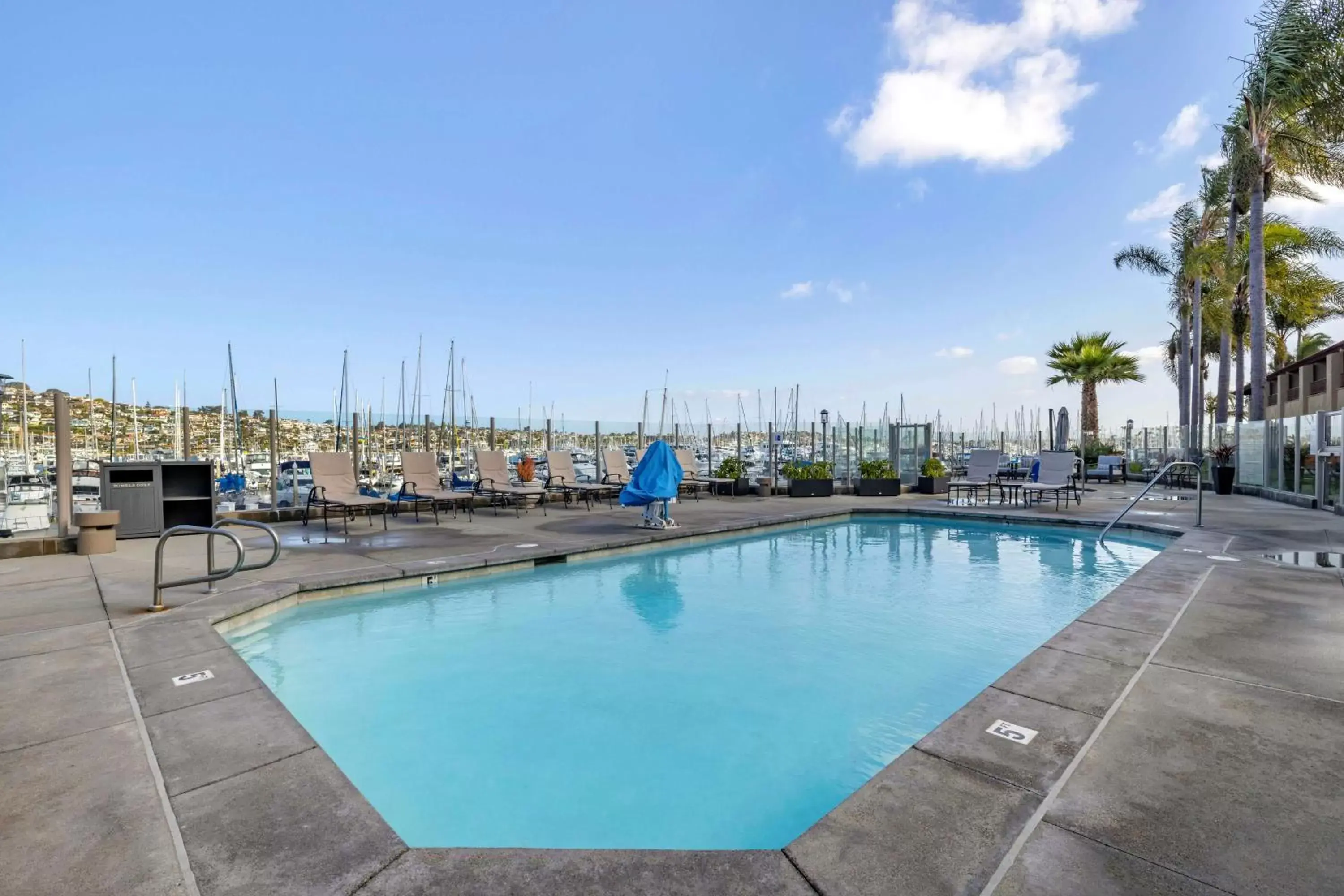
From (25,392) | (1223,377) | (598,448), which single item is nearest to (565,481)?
(598,448)

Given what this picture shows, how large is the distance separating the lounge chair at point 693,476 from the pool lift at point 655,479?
4053 mm

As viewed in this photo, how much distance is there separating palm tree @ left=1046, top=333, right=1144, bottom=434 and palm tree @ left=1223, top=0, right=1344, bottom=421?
24.4 feet

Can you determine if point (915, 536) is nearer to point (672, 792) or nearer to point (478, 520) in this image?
point (478, 520)

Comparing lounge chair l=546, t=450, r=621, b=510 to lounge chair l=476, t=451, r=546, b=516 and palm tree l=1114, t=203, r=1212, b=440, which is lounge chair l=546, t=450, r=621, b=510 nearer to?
lounge chair l=476, t=451, r=546, b=516

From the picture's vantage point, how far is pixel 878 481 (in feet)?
47.5

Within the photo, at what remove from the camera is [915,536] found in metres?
9.31

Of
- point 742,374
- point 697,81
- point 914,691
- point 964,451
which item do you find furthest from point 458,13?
point 964,451

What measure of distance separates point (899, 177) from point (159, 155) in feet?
52.3

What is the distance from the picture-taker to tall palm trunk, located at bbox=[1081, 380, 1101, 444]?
75.6ft

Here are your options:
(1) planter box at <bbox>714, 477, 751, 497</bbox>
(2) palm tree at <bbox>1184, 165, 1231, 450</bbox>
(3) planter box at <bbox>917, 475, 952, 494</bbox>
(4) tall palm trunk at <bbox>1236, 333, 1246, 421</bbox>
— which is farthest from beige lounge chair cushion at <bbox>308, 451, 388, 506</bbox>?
(4) tall palm trunk at <bbox>1236, 333, 1246, 421</bbox>

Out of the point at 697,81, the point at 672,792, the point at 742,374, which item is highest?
the point at 697,81

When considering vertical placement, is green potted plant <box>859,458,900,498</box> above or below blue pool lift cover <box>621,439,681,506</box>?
below

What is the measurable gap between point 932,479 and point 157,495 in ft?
47.4

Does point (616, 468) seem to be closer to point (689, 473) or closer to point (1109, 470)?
point (689, 473)
